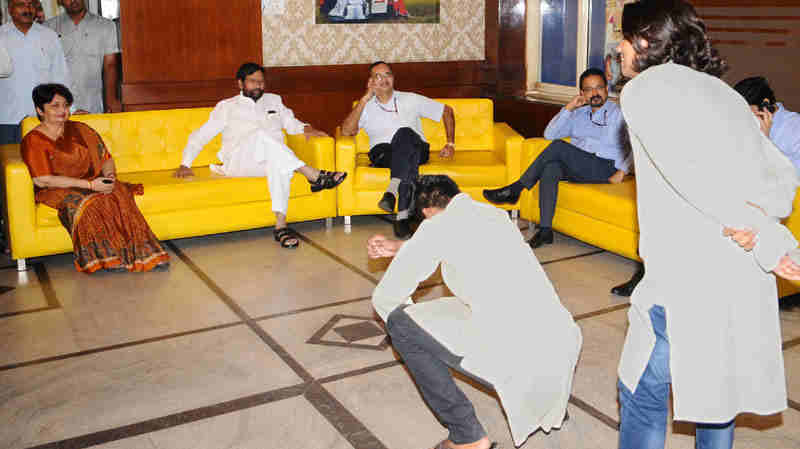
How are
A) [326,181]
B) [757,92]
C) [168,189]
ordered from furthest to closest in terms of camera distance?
1. [326,181]
2. [168,189]
3. [757,92]

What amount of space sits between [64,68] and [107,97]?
27.9 inches

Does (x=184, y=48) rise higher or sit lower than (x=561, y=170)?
higher

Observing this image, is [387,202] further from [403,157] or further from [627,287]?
[627,287]

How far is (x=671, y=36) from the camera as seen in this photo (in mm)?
1650

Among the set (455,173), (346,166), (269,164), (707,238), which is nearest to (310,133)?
(346,166)

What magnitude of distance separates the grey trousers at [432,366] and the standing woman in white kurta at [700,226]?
2.31 ft

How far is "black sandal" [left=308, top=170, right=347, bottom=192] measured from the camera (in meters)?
5.29

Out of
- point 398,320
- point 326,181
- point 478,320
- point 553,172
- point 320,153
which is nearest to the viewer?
point 478,320

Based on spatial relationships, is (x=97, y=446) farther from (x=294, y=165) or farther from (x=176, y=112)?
(x=176, y=112)

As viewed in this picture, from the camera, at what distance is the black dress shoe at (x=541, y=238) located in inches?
198

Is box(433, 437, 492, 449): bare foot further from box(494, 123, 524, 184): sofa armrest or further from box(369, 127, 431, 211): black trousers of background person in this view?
box(494, 123, 524, 184): sofa armrest

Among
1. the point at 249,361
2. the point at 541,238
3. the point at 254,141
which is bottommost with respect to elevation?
the point at 249,361

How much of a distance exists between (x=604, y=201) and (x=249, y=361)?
2424 millimetres

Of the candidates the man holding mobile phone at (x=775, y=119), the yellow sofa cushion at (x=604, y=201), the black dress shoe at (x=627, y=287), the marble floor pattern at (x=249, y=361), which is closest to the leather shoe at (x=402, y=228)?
the marble floor pattern at (x=249, y=361)
